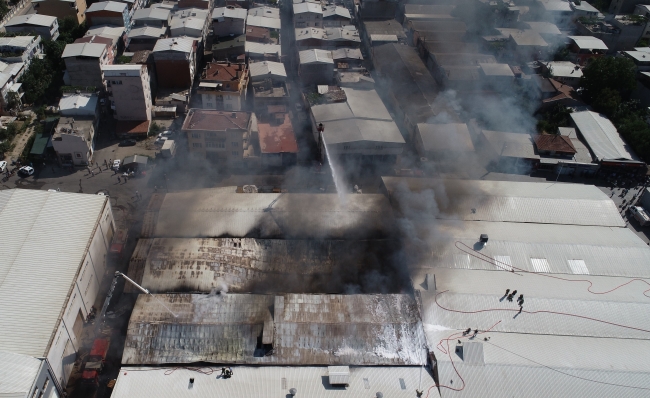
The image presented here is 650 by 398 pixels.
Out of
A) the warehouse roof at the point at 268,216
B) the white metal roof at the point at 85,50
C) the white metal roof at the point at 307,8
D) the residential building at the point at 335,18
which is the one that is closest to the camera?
the warehouse roof at the point at 268,216

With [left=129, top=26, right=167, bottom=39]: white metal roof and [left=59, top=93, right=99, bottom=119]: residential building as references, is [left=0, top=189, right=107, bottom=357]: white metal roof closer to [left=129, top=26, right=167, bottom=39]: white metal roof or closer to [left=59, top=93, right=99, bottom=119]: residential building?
[left=59, top=93, right=99, bottom=119]: residential building

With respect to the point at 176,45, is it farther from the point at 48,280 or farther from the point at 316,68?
the point at 48,280

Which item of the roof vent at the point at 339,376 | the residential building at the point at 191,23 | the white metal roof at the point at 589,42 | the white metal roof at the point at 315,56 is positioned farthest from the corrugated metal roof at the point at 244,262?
the white metal roof at the point at 589,42

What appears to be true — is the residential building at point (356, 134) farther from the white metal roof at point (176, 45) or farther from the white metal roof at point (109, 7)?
the white metal roof at point (109, 7)

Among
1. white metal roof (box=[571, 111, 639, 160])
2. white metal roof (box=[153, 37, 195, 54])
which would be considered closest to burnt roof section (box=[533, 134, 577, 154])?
white metal roof (box=[571, 111, 639, 160])

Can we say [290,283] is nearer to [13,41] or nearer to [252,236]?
[252,236]

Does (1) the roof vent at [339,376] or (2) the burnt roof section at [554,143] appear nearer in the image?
(1) the roof vent at [339,376]

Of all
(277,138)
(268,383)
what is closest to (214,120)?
(277,138)
